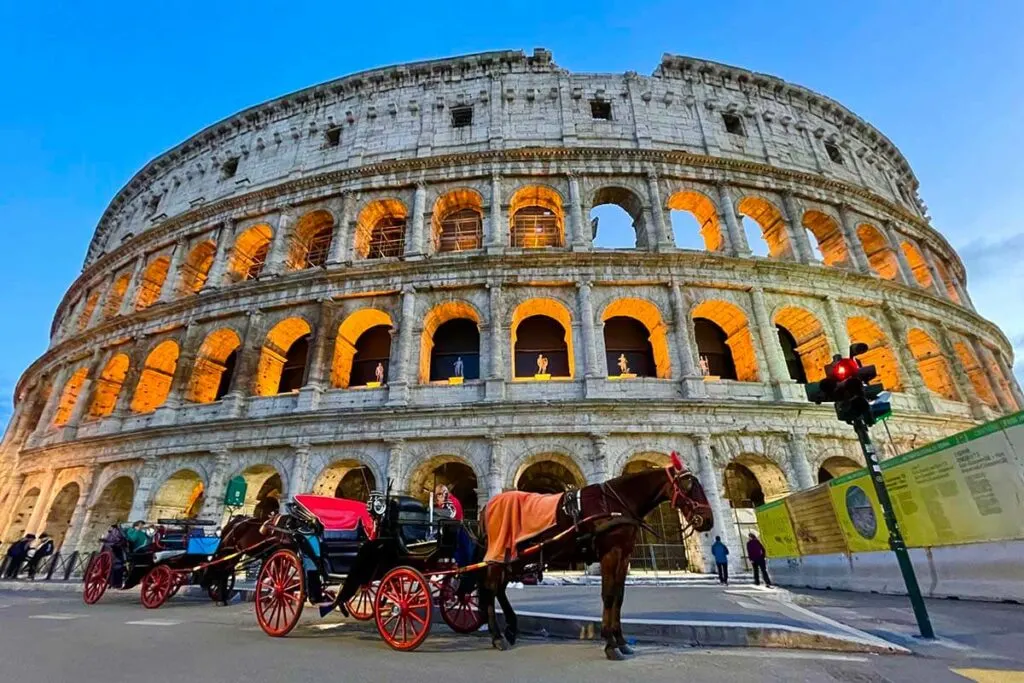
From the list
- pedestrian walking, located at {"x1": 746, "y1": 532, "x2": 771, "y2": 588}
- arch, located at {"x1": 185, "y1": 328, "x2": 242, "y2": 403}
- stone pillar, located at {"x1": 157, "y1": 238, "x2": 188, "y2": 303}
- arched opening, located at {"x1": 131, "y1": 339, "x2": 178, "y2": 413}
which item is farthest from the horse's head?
stone pillar, located at {"x1": 157, "y1": 238, "x2": 188, "y2": 303}

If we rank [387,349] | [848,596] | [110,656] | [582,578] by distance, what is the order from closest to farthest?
1. [110,656]
2. [848,596]
3. [582,578]
4. [387,349]

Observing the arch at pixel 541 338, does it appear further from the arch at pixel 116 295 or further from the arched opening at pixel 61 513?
the arch at pixel 116 295

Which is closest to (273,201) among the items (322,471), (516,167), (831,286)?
(516,167)

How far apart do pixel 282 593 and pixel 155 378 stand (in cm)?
1709

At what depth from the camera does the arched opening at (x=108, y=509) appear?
15.3 m

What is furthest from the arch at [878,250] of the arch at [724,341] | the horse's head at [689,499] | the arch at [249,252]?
the arch at [249,252]

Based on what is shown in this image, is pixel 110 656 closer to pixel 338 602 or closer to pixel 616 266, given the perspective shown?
pixel 338 602

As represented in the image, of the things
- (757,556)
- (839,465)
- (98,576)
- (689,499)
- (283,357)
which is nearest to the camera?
(689,499)

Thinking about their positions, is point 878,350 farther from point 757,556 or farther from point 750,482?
point 757,556

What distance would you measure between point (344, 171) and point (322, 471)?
11587 mm

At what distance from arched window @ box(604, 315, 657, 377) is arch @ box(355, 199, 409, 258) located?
827cm

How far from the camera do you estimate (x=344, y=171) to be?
735 inches

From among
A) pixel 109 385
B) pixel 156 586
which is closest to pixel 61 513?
pixel 109 385

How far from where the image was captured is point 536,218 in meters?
19.5
